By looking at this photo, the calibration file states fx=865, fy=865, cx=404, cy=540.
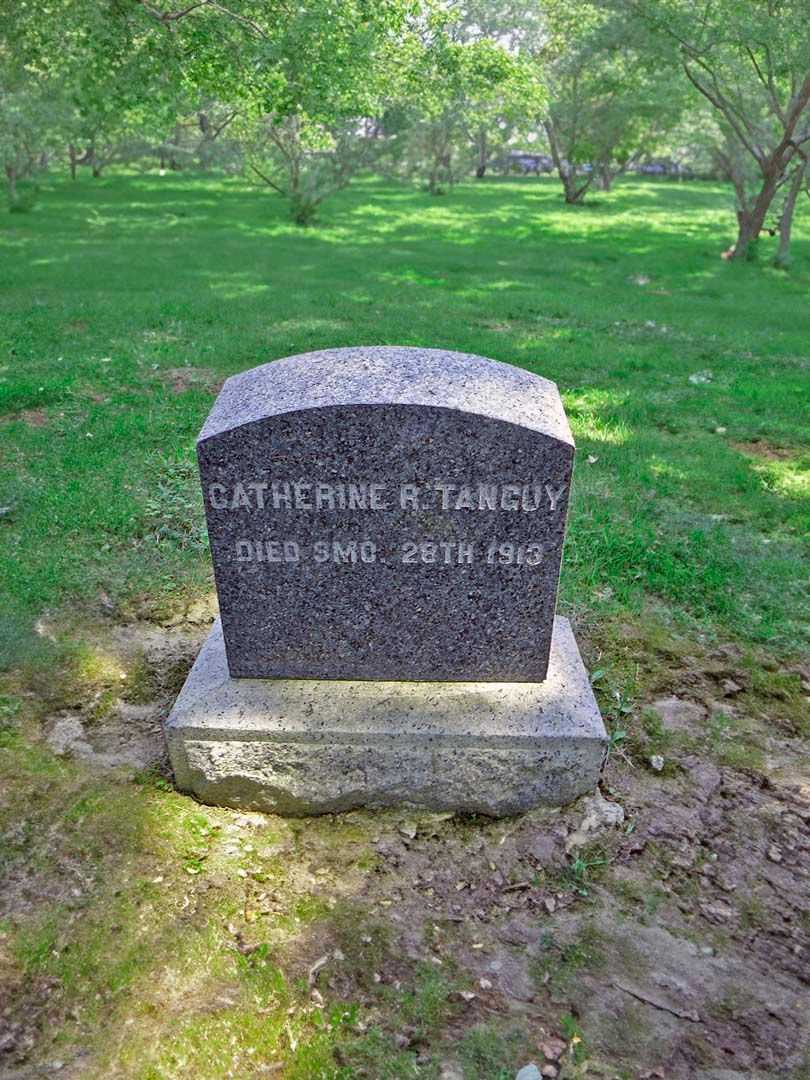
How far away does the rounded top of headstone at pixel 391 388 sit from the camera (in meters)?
3.10

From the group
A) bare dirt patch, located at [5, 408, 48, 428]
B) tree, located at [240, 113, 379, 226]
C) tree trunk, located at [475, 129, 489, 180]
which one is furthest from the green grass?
tree trunk, located at [475, 129, 489, 180]

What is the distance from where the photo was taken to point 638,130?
27016mm

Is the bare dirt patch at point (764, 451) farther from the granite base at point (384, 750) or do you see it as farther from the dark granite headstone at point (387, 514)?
the granite base at point (384, 750)

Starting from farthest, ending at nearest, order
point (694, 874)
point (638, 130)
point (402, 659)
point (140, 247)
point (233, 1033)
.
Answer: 1. point (638, 130)
2. point (140, 247)
3. point (402, 659)
4. point (694, 874)
5. point (233, 1033)

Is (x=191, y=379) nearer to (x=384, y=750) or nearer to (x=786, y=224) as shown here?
(x=384, y=750)

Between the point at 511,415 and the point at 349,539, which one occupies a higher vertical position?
the point at 511,415

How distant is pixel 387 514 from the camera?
326 centimetres

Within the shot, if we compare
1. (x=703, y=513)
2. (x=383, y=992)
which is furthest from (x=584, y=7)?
(x=383, y=992)

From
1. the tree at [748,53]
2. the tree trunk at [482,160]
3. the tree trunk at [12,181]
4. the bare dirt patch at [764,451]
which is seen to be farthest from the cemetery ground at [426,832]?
the tree trunk at [482,160]

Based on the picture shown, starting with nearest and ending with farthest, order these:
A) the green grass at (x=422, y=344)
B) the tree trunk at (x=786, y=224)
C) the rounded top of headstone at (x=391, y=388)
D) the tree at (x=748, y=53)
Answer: the rounded top of headstone at (x=391, y=388), the green grass at (x=422, y=344), the tree at (x=748, y=53), the tree trunk at (x=786, y=224)

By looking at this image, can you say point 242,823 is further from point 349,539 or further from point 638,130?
point 638,130

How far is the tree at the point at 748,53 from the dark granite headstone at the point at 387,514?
14.1 metres

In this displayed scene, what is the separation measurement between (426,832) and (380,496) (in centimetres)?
129

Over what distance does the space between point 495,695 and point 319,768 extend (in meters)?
0.75
